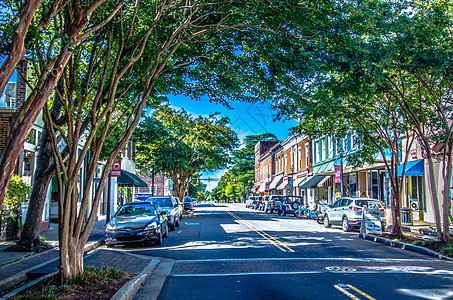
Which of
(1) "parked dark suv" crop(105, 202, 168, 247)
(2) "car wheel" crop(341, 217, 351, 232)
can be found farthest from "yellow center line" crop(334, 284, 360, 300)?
(2) "car wheel" crop(341, 217, 351, 232)

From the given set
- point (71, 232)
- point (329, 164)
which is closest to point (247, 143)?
point (329, 164)

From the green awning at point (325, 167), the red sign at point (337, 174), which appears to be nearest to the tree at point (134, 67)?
the red sign at point (337, 174)

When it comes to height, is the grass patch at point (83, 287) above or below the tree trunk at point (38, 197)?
below

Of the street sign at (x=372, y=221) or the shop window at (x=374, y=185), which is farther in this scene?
the shop window at (x=374, y=185)

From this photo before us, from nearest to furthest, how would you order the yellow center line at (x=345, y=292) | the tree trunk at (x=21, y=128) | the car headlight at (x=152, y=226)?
the tree trunk at (x=21, y=128) → the yellow center line at (x=345, y=292) → the car headlight at (x=152, y=226)

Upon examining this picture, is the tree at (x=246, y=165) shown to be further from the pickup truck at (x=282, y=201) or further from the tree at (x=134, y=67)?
the tree at (x=134, y=67)

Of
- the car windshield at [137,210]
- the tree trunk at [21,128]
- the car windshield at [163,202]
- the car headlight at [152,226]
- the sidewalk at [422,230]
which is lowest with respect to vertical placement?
the sidewalk at [422,230]

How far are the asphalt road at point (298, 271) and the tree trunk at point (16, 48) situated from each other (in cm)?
437

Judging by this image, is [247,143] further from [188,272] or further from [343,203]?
[188,272]

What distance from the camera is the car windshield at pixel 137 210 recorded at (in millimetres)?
15081

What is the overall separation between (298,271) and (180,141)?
24862mm

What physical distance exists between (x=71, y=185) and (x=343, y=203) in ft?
53.2

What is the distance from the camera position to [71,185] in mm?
7145

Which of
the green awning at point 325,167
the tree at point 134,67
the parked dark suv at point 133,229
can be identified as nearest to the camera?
the tree at point 134,67
